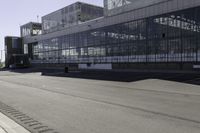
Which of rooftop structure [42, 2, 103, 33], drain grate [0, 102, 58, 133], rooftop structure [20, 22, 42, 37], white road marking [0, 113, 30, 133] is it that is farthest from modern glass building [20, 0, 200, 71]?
white road marking [0, 113, 30, 133]

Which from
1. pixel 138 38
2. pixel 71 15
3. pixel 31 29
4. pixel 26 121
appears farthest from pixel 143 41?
pixel 31 29

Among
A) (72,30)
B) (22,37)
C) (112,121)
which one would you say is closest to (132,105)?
(112,121)

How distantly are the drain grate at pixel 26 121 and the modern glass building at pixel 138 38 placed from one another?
83.9 ft

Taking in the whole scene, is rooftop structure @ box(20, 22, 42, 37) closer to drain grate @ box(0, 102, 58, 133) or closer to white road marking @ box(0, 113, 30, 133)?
drain grate @ box(0, 102, 58, 133)

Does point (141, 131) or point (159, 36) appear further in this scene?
point (159, 36)

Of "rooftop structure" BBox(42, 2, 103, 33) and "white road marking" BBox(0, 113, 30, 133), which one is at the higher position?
"rooftop structure" BBox(42, 2, 103, 33)

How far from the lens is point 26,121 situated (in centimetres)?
847

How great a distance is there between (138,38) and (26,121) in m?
33.6

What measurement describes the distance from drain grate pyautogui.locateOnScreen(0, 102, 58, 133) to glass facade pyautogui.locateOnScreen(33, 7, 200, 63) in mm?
26104

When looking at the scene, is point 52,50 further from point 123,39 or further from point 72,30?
point 123,39

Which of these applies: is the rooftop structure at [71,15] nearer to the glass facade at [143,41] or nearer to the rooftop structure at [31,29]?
the glass facade at [143,41]

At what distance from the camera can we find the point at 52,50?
66.6 m

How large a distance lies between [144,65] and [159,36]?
4776 mm

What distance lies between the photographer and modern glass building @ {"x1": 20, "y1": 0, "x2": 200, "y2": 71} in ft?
108
